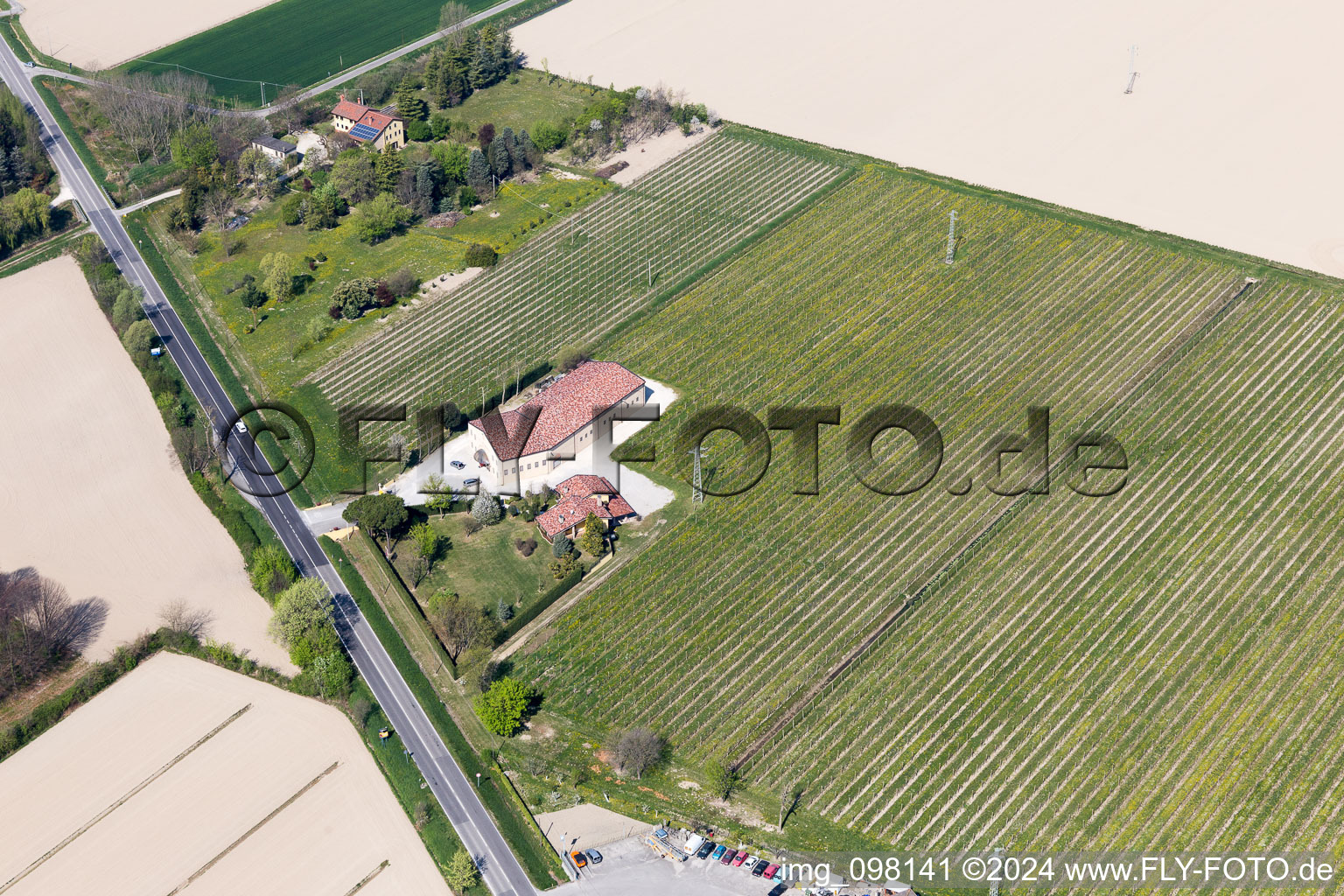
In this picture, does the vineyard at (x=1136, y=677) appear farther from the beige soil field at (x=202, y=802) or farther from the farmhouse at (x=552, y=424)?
the beige soil field at (x=202, y=802)

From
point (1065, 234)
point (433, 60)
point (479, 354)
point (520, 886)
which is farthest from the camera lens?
point (433, 60)

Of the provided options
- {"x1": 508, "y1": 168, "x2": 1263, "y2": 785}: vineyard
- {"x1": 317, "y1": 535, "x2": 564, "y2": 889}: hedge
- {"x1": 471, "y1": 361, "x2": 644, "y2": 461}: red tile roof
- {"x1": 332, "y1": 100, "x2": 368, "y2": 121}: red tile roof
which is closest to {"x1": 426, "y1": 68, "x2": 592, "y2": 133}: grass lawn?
{"x1": 332, "y1": 100, "x2": 368, "y2": 121}: red tile roof

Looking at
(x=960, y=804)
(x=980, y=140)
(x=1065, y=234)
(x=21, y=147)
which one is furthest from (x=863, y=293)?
(x=21, y=147)

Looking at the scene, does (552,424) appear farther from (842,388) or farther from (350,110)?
(350,110)

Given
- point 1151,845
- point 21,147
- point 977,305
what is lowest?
point 1151,845

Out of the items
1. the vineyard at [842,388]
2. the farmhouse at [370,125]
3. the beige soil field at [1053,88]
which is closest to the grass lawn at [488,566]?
the vineyard at [842,388]

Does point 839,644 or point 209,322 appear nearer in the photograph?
point 839,644

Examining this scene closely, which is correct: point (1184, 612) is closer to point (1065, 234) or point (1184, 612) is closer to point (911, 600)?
point (911, 600)
